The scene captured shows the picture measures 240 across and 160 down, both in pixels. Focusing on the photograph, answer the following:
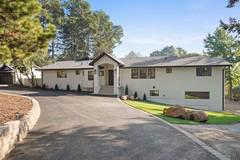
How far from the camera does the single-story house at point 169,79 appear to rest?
86.0ft

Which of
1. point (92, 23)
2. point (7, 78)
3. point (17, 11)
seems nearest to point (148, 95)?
point (17, 11)

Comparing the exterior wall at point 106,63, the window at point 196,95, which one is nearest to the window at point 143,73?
the exterior wall at point 106,63

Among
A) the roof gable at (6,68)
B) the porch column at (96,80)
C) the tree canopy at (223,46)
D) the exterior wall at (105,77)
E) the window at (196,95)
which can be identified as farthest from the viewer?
the tree canopy at (223,46)

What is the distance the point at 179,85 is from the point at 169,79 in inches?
48.9

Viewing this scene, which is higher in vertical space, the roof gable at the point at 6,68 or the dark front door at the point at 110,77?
the roof gable at the point at 6,68

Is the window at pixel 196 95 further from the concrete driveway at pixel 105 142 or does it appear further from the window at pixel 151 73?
the concrete driveway at pixel 105 142

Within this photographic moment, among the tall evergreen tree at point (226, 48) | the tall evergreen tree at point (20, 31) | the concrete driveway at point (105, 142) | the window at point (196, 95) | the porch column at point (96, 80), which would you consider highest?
the tall evergreen tree at point (226, 48)

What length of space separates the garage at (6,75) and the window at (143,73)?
23.9 meters

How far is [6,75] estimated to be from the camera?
4350 cm

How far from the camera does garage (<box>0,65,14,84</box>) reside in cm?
4284

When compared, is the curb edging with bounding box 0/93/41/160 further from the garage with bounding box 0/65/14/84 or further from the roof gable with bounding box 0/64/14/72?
the garage with bounding box 0/65/14/84

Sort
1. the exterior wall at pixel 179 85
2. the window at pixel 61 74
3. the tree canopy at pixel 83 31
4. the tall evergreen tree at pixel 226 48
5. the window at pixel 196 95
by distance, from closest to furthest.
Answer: the exterior wall at pixel 179 85, the window at pixel 196 95, the window at pixel 61 74, the tall evergreen tree at pixel 226 48, the tree canopy at pixel 83 31

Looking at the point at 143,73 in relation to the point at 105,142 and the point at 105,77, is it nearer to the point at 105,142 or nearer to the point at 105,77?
the point at 105,77

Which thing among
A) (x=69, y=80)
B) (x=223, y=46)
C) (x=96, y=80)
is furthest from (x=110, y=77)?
(x=223, y=46)
